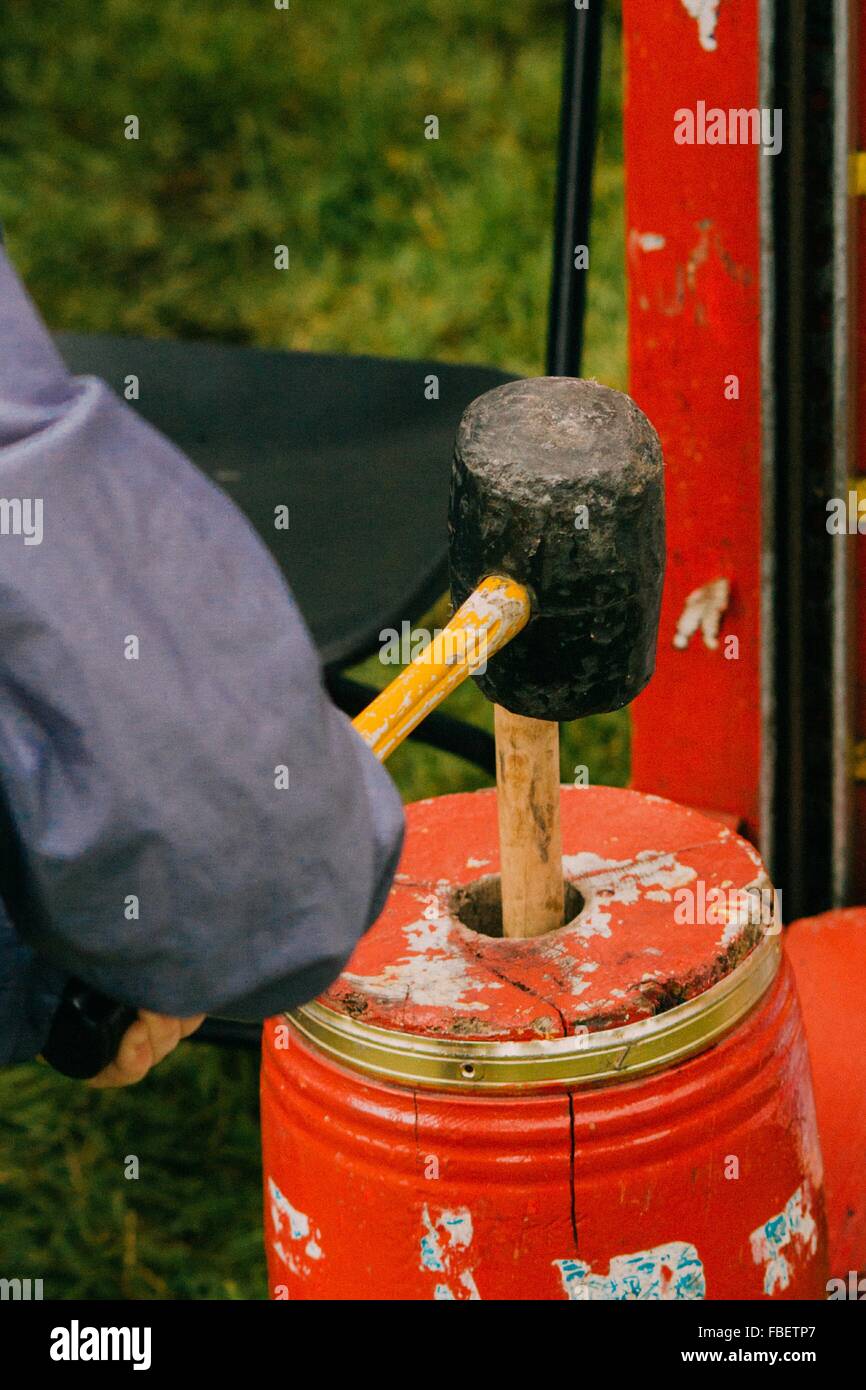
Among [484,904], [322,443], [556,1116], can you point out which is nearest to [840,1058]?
[484,904]

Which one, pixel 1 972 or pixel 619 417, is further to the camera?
pixel 619 417

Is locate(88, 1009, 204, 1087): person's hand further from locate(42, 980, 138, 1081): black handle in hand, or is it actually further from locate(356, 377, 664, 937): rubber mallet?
locate(356, 377, 664, 937): rubber mallet

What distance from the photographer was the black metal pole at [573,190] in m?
1.76

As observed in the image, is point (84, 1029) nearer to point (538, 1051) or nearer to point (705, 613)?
point (538, 1051)

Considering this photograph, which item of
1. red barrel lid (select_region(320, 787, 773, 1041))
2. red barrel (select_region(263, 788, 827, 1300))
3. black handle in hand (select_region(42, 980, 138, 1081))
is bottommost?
red barrel (select_region(263, 788, 827, 1300))

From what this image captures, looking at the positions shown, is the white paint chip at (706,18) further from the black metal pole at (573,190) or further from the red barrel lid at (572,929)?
the red barrel lid at (572,929)

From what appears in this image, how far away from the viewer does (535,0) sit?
4930mm

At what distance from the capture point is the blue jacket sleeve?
0.76m

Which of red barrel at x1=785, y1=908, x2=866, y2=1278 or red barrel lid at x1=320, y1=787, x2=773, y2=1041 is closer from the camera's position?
red barrel lid at x1=320, y1=787, x2=773, y2=1041

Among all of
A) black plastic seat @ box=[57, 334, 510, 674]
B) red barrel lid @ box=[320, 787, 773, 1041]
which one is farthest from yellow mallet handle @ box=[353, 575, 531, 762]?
black plastic seat @ box=[57, 334, 510, 674]

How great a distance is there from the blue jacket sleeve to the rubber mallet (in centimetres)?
29
